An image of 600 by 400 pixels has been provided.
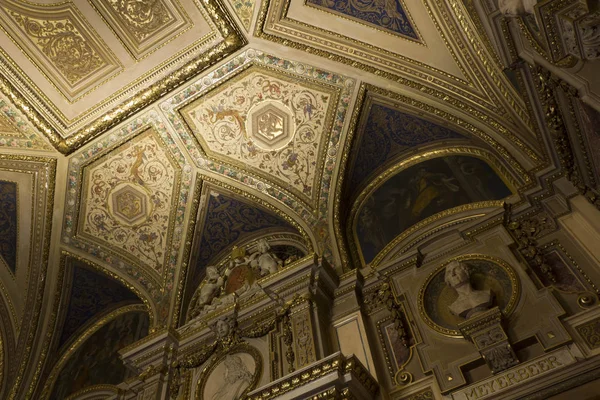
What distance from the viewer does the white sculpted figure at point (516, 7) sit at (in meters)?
4.00

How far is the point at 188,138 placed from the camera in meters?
9.18

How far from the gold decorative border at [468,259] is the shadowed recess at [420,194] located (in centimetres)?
117

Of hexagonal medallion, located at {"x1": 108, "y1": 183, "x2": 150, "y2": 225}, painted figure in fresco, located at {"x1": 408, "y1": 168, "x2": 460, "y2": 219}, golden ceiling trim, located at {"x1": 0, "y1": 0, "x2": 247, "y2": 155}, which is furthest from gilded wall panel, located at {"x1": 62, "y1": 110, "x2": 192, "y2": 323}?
painted figure in fresco, located at {"x1": 408, "y1": 168, "x2": 460, "y2": 219}

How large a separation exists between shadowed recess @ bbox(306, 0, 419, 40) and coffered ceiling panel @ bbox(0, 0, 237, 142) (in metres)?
1.84

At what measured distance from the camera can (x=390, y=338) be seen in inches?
237

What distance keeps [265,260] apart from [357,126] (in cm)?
263

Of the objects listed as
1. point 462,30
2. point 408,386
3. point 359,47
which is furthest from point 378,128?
point 408,386

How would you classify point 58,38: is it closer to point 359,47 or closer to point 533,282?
point 359,47

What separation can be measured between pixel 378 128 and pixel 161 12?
397 centimetres

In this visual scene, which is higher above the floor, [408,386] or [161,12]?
[161,12]

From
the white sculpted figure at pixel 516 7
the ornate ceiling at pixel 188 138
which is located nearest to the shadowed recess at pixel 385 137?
the ornate ceiling at pixel 188 138

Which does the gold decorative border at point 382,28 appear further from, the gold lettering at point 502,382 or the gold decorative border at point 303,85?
the gold lettering at point 502,382

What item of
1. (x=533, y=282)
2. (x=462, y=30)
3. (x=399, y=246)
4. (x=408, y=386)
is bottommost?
(x=408, y=386)

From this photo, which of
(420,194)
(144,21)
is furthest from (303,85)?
(144,21)
